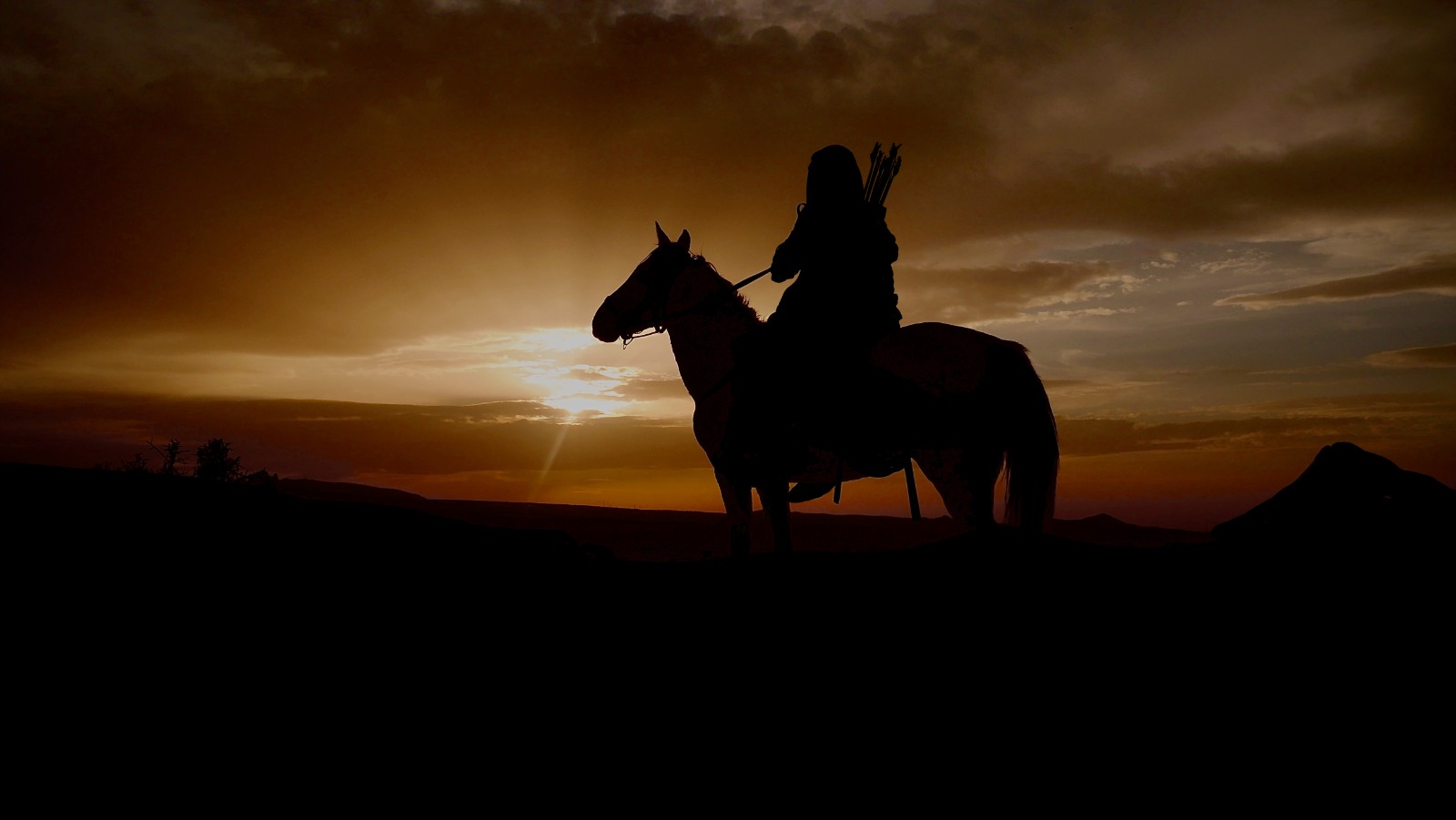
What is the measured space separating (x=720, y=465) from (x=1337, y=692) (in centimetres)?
667

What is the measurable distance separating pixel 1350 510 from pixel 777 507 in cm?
581

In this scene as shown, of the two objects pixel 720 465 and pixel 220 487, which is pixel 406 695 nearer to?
pixel 220 487

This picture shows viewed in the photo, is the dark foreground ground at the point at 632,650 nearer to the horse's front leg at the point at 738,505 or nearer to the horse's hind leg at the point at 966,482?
the horse's hind leg at the point at 966,482

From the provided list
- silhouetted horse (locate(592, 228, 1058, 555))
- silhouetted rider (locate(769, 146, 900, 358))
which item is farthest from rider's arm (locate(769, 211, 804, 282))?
silhouetted horse (locate(592, 228, 1058, 555))

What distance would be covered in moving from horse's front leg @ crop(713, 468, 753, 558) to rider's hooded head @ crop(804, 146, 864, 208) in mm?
2866

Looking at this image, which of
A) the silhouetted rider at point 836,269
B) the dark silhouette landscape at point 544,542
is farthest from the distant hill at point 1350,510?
the silhouetted rider at point 836,269

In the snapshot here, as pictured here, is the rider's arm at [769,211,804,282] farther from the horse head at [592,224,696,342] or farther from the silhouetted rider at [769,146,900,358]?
the horse head at [592,224,696,342]

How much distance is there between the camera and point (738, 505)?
7992mm

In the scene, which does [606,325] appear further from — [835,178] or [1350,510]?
[1350,510]

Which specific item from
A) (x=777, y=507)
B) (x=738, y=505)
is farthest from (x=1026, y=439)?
(x=738, y=505)

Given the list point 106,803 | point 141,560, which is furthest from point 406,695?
point 141,560

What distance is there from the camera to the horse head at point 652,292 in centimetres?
873

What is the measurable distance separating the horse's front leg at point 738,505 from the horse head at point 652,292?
1.99 meters

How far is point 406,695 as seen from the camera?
164cm
